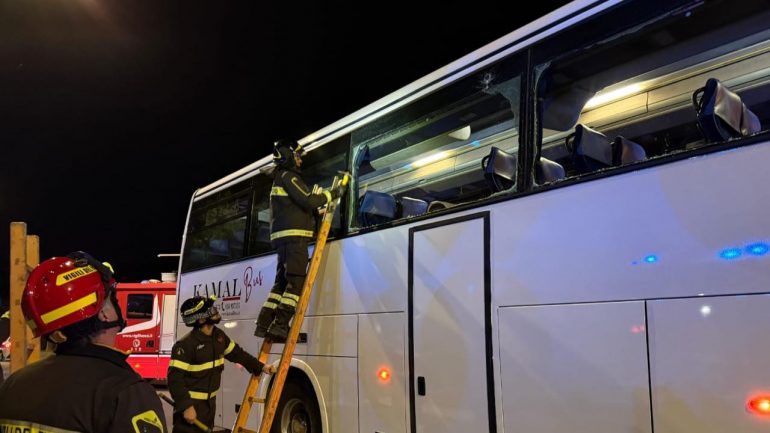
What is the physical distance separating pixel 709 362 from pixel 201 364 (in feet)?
13.3

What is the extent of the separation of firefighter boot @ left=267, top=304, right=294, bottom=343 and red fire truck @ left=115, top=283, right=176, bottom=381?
37.4ft

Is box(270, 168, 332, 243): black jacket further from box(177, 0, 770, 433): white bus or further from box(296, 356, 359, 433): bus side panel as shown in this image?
box(296, 356, 359, 433): bus side panel

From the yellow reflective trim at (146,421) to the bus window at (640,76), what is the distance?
2547 millimetres

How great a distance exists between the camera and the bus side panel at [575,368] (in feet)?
9.32

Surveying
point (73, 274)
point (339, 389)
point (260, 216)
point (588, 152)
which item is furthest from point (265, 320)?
point (73, 274)

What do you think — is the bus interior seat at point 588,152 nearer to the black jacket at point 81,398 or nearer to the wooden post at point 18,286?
the black jacket at point 81,398

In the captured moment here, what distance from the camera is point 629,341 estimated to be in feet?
9.37

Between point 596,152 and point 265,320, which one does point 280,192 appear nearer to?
point 265,320

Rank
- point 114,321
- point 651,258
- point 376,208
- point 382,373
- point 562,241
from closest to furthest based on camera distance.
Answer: point 114,321, point 651,258, point 562,241, point 382,373, point 376,208

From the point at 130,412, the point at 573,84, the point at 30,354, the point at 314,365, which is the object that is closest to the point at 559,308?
the point at 573,84

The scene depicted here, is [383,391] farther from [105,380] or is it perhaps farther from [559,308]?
[105,380]

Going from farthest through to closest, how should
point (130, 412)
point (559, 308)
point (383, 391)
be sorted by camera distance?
point (383, 391)
point (559, 308)
point (130, 412)

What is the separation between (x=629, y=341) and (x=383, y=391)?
2151mm

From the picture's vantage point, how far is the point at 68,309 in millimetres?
1978
